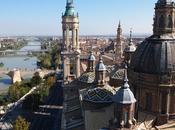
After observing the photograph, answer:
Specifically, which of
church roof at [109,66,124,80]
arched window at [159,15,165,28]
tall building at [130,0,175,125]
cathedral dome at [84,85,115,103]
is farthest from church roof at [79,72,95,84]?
arched window at [159,15,165,28]

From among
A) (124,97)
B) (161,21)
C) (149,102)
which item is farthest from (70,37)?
(124,97)

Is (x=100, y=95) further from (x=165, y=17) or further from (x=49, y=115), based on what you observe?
(x=49, y=115)

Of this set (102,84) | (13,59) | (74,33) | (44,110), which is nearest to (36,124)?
(44,110)

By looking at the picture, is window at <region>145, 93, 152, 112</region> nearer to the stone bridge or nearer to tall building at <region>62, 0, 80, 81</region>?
tall building at <region>62, 0, 80, 81</region>

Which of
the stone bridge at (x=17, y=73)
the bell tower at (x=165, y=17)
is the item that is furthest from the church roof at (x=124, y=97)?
the stone bridge at (x=17, y=73)

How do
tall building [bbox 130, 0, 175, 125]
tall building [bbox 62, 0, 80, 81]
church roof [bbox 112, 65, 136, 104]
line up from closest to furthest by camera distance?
church roof [bbox 112, 65, 136, 104]
tall building [bbox 130, 0, 175, 125]
tall building [bbox 62, 0, 80, 81]

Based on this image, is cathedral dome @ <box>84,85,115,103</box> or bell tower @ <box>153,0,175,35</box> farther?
cathedral dome @ <box>84,85,115,103</box>

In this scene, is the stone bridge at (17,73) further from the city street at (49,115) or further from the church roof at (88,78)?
the church roof at (88,78)
